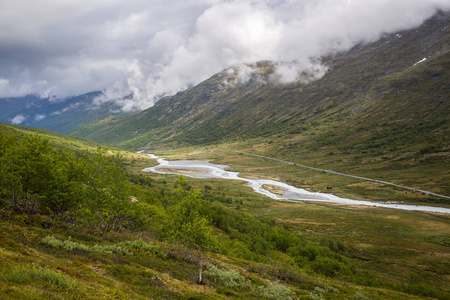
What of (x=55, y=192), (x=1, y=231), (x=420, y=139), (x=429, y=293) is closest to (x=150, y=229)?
(x=55, y=192)

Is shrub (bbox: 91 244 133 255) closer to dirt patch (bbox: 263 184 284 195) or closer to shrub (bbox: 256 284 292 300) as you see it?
shrub (bbox: 256 284 292 300)

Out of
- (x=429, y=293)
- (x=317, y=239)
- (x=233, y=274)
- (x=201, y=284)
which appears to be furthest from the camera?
(x=317, y=239)

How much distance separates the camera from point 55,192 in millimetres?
27938

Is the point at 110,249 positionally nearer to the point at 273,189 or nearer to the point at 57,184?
the point at 57,184

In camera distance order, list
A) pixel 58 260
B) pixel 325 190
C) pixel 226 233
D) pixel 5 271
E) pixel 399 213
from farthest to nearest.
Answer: pixel 325 190
pixel 399 213
pixel 226 233
pixel 58 260
pixel 5 271

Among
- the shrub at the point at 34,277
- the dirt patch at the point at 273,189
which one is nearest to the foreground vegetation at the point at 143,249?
the shrub at the point at 34,277

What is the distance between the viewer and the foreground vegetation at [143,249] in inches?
643

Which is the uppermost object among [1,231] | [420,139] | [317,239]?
[420,139]

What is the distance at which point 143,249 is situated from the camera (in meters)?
27.5

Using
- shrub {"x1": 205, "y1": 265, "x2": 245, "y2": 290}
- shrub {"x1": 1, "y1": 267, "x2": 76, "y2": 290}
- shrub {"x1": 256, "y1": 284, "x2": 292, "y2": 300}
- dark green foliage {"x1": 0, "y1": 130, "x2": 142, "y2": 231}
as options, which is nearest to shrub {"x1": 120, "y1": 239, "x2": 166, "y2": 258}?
shrub {"x1": 205, "y1": 265, "x2": 245, "y2": 290}

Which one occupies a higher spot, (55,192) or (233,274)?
(55,192)

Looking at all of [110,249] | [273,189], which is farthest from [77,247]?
[273,189]

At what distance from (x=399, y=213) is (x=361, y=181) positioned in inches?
1925

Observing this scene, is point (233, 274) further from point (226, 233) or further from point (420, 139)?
point (420, 139)
